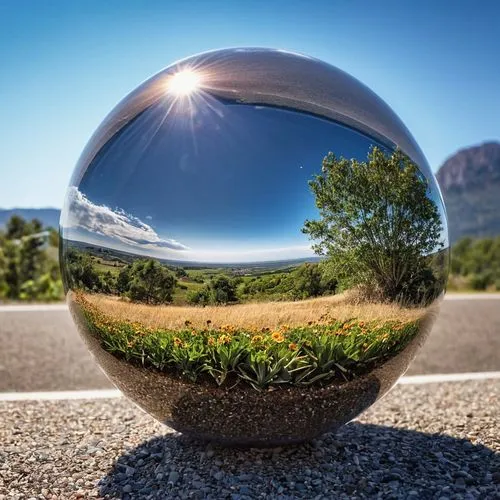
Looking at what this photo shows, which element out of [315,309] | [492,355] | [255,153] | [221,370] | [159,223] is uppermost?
[255,153]

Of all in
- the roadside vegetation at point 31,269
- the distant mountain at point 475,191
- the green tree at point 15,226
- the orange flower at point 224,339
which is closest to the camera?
the orange flower at point 224,339

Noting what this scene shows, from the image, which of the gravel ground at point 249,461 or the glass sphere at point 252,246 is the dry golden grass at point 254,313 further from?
the gravel ground at point 249,461

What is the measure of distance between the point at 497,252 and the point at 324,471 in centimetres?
4191

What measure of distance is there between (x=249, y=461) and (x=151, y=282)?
4.92ft

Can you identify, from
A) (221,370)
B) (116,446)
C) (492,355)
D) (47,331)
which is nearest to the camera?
(221,370)

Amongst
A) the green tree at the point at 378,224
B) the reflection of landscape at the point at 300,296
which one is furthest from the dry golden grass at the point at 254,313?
the green tree at the point at 378,224

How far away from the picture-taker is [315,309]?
131 inches

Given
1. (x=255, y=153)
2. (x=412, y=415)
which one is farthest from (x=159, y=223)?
(x=412, y=415)

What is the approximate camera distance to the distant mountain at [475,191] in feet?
333

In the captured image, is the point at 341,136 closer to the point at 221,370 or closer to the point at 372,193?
the point at 372,193

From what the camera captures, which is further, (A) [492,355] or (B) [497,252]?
(B) [497,252]

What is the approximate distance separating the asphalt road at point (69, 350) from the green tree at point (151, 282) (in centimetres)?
467

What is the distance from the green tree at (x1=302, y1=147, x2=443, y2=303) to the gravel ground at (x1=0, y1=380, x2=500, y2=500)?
1.25 m

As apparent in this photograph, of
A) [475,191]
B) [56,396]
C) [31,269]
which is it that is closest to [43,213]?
[56,396]
